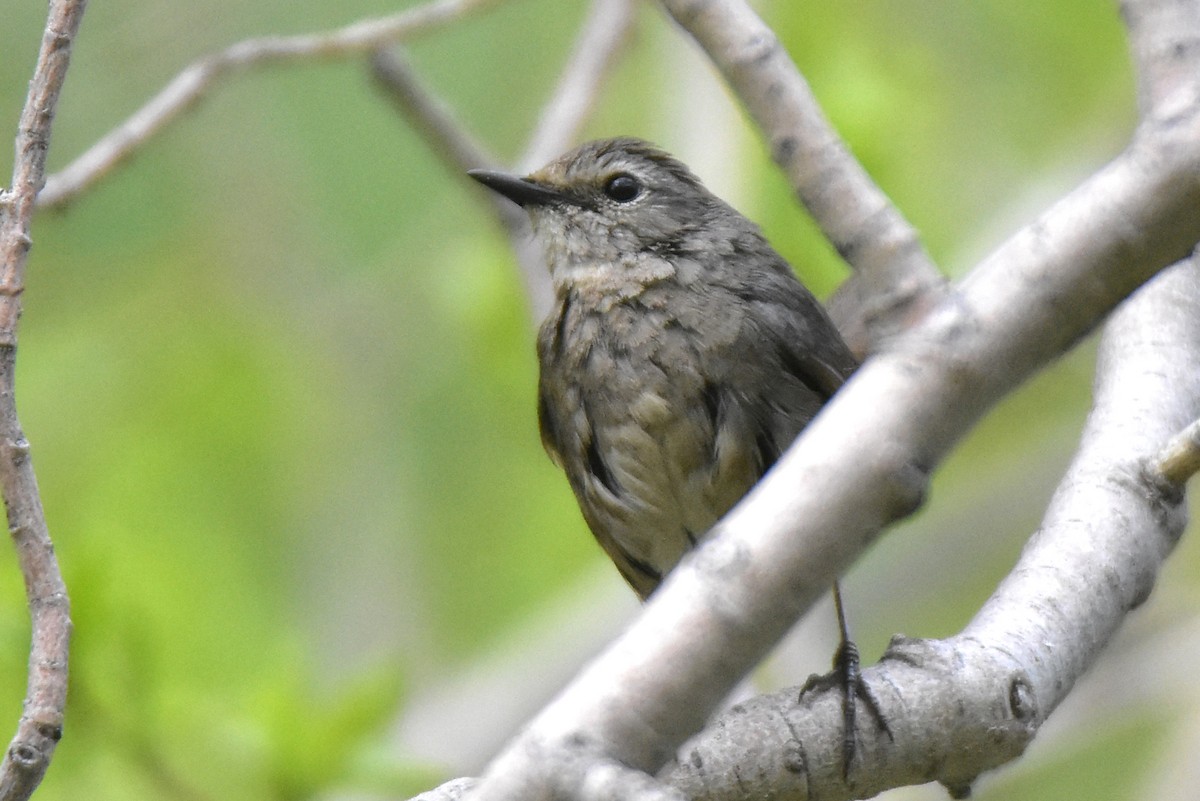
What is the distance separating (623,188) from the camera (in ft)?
15.9

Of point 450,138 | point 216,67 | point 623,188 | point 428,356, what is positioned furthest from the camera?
point 428,356

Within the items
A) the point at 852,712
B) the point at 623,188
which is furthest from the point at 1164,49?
the point at 623,188

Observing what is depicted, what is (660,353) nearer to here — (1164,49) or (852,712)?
(852,712)

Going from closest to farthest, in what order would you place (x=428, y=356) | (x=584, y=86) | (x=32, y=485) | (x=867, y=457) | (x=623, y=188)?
(x=867, y=457) → (x=32, y=485) → (x=623, y=188) → (x=584, y=86) → (x=428, y=356)

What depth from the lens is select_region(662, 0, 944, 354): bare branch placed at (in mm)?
2105

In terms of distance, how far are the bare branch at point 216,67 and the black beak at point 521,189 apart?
Result: 618mm

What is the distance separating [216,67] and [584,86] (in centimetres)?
167

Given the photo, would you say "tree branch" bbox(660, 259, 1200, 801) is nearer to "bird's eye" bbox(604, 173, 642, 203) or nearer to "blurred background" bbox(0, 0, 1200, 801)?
"bird's eye" bbox(604, 173, 642, 203)

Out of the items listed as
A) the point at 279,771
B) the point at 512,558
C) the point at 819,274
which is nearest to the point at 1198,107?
the point at 279,771

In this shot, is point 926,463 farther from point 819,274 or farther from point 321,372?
point 321,372

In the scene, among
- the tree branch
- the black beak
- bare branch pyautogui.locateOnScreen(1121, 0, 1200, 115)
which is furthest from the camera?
the black beak

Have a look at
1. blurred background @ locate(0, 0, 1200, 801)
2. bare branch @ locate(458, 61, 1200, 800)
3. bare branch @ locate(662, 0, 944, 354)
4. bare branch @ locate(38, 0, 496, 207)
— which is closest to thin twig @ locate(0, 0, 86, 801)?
bare branch @ locate(458, 61, 1200, 800)

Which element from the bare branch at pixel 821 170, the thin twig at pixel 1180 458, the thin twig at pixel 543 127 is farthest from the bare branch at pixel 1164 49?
the thin twig at pixel 543 127

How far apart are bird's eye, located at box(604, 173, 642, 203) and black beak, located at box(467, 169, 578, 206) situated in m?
0.13
